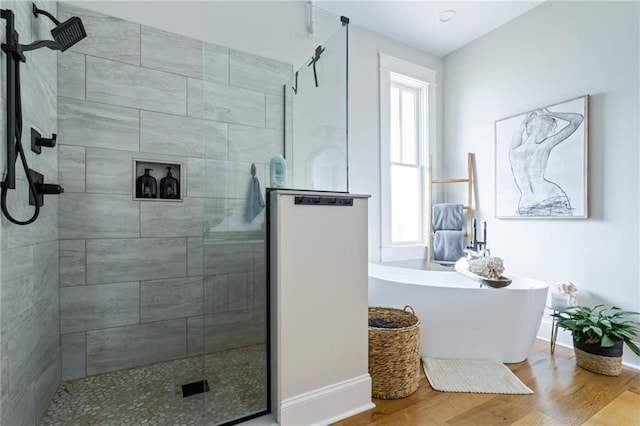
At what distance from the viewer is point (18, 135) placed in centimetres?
127

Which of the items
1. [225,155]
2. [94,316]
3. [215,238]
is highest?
[225,155]

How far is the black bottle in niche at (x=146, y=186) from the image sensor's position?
223cm

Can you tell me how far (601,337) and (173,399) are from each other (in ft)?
8.66

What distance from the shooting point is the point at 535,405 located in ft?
5.76

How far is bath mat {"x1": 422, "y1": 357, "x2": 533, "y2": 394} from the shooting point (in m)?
1.92

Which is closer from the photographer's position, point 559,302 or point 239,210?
point 239,210

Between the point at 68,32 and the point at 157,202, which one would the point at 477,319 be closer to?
the point at 157,202

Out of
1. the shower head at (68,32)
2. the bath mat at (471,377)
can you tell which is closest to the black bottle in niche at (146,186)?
the shower head at (68,32)

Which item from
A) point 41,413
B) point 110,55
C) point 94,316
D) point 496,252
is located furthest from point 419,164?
point 41,413

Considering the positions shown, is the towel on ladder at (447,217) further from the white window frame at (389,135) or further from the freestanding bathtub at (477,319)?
the freestanding bathtub at (477,319)

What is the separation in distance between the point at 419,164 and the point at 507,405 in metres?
2.41

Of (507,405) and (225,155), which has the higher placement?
(225,155)

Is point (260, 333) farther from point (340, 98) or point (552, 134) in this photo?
point (552, 134)

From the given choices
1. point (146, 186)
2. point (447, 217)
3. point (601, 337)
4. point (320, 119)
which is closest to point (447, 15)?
point (447, 217)
